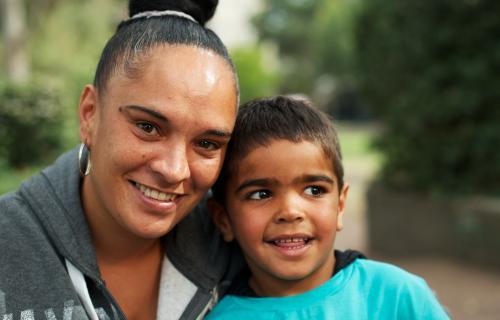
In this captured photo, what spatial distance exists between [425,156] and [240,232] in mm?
5090

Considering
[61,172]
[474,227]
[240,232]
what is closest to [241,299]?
[240,232]

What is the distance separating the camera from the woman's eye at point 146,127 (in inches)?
72.9

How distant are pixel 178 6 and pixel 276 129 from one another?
22.2 inches

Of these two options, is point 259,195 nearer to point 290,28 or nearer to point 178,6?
point 178,6

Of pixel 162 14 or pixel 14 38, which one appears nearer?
pixel 162 14

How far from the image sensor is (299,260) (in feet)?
6.93

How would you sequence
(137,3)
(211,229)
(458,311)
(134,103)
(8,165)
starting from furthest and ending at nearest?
(8,165) < (458,311) < (211,229) < (137,3) < (134,103)

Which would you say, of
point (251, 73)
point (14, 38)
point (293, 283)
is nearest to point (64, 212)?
point (293, 283)

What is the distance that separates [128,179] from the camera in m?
1.90

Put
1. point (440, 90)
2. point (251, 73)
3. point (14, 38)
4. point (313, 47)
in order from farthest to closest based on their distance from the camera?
point (313, 47)
point (14, 38)
point (251, 73)
point (440, 90)

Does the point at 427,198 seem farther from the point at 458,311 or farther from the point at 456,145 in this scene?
the point at 458,311

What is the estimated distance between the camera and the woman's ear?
2.01 metres

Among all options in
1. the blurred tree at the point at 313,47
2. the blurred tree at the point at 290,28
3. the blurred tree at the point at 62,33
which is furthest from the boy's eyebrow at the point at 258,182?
the blurred tree at the point at 290,28

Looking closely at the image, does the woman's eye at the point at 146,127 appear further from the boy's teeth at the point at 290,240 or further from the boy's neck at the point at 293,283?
the boy's neck at the point at 293,283
